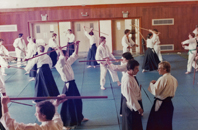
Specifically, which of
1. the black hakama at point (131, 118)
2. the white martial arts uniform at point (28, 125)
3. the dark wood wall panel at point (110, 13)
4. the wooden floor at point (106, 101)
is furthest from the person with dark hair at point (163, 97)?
the dark wood wall panel at point (110, 13)

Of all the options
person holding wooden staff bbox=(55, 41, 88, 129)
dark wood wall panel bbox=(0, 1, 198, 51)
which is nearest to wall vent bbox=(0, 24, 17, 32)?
dark wood wall panel bbox=(0, 1, 198, 51)

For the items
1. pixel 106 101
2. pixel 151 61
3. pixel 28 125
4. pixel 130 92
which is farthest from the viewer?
pixel 151 61

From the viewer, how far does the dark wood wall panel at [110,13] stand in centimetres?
1190

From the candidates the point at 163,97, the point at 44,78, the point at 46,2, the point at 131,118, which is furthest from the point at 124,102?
the point at 46,2

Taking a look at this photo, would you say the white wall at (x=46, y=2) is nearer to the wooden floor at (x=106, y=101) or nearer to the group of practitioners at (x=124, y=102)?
the wooden floor at (x=106, y=101)

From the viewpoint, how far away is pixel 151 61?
861cm

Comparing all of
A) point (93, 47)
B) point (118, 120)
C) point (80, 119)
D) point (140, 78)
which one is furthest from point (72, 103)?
point (93, 47)

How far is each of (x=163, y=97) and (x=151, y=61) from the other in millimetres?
5161

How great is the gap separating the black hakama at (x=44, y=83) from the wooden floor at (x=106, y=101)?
476 millimetres

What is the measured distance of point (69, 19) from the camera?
12039 mm

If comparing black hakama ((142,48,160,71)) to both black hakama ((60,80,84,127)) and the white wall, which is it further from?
black hakama ((60,80,84,127))

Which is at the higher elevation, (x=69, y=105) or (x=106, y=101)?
(x=69, y=105)

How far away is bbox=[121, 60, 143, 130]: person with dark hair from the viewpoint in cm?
343

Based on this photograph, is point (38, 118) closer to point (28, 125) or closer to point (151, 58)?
point (28, 125)
